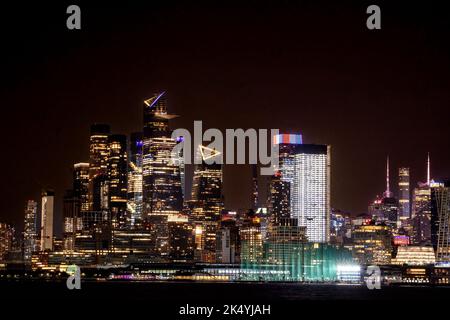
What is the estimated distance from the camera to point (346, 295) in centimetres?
17000

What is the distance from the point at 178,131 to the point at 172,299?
111ft

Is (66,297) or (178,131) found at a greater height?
Result: (178,131)

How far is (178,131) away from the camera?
125938 millimetres
